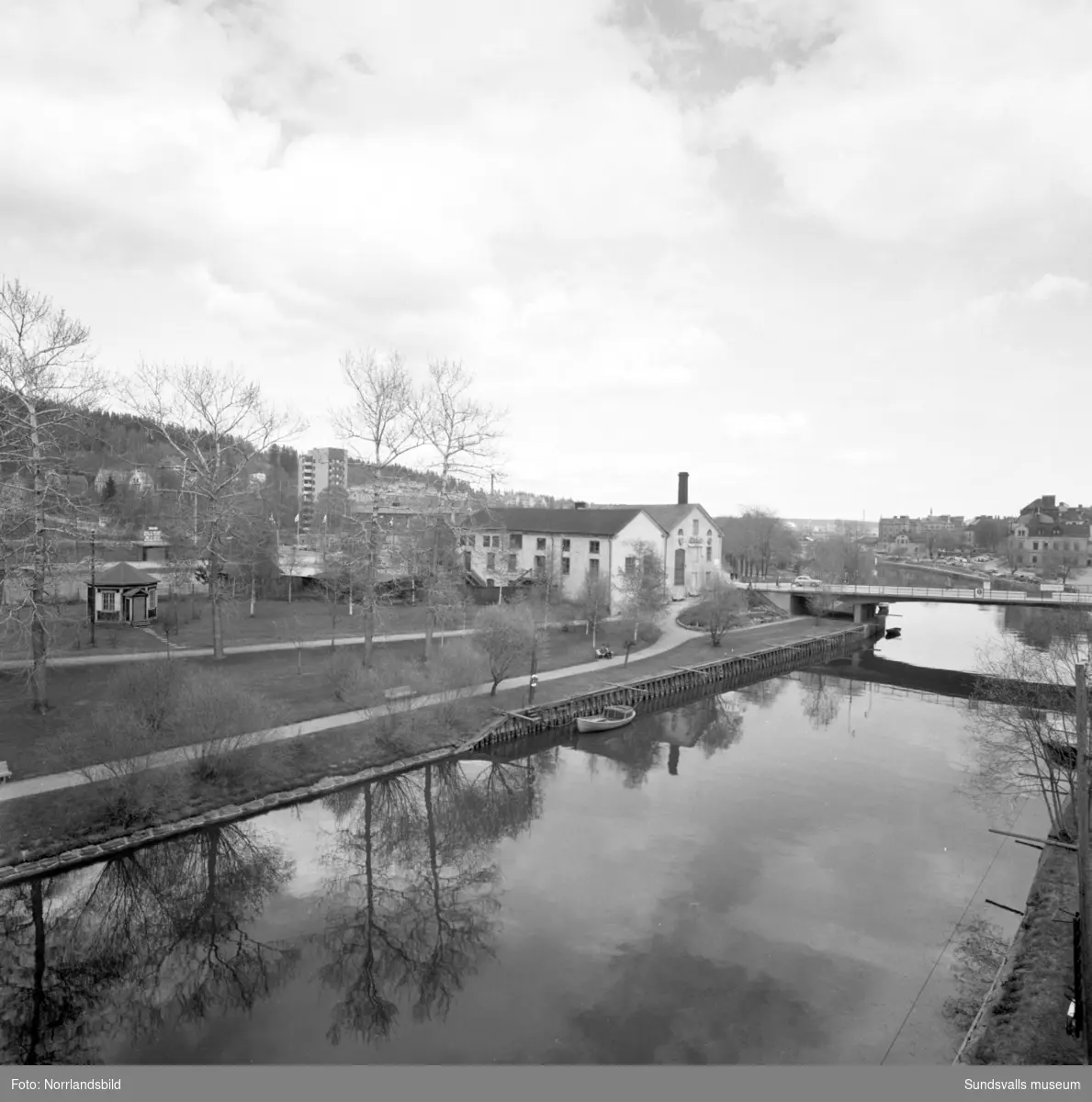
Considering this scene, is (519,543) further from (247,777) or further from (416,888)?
(416,888)

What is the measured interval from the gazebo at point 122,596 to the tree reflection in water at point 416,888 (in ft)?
73.0

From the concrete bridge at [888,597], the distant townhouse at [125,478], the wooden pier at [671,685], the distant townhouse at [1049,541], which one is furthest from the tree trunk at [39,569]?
the distant townhouse at [1049,541]

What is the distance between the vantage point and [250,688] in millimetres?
26672

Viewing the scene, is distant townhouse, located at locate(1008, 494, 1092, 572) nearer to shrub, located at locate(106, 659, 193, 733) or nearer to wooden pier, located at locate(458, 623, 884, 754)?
wooden pier, located at locate(458, 623, 884, 754)

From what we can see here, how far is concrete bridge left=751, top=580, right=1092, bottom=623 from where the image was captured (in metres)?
52.0

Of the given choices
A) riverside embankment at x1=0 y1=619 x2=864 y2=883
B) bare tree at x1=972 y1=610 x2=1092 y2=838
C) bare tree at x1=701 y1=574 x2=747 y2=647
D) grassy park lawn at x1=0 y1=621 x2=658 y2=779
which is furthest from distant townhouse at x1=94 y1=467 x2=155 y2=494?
bare tree at x1=972 y1=610 x2=1092 y2=838

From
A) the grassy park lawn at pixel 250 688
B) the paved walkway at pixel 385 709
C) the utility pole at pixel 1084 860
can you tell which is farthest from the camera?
the grassy park lawn at pixel 250 688

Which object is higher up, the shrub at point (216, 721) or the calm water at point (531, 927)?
the shrub at point (216, 721)

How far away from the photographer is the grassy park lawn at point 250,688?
64.8ft

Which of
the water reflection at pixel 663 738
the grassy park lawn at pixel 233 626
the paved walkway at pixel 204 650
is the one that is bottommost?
the water reflection at pixel 663 738

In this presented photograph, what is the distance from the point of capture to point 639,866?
1791 cm

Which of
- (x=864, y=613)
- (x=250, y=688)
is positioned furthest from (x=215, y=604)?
(x=864, y=613)

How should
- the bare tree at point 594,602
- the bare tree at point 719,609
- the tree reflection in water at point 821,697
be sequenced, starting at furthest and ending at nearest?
the bare tree at point 719,609 → the bare tree at point 594,602 → the tree reflection in water at point 821,697

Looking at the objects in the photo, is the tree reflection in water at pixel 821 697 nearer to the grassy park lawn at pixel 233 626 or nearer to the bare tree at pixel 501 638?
the bare tree at pixel 501 638
